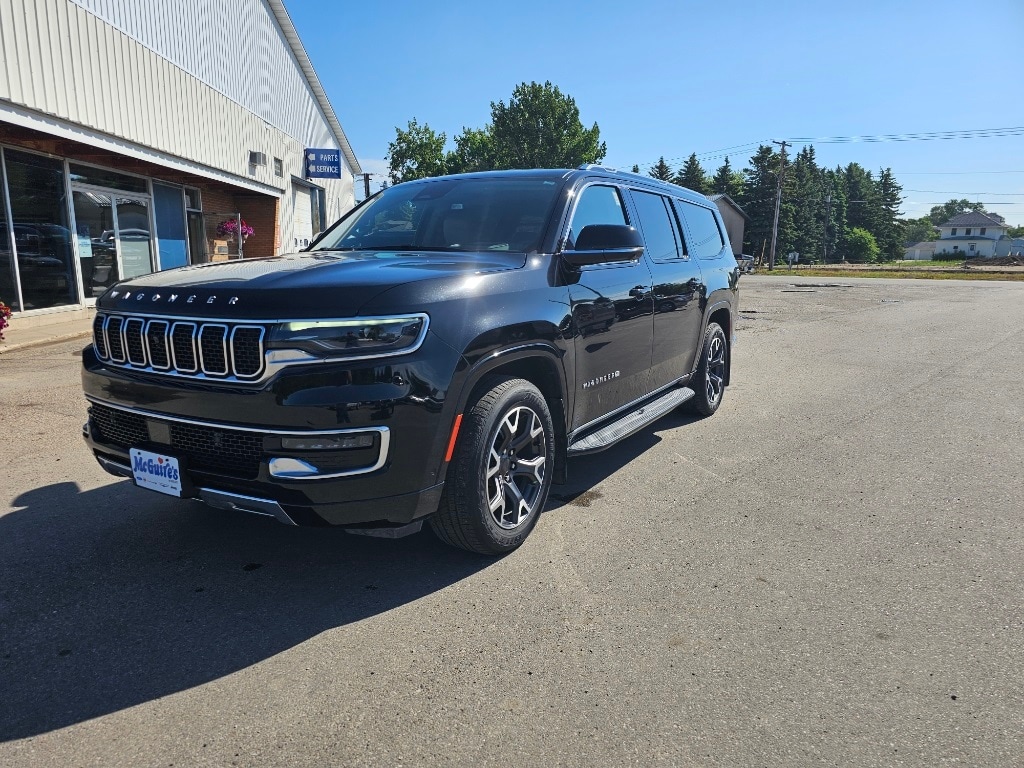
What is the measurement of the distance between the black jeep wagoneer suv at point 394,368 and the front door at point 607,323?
2cm

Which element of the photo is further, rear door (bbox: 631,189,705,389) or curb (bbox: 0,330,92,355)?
curb (bbox: 0,330,92,355)

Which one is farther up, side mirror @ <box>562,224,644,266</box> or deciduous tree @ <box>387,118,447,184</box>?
deciduous tree @ <box>387,118,447,184</box>

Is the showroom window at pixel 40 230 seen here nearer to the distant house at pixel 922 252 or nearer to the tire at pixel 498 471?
the tire at pixel 498 471

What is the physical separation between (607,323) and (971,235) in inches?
6174

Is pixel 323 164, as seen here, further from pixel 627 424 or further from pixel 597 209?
pixel 627 424

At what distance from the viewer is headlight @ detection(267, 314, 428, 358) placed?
2.79 metres

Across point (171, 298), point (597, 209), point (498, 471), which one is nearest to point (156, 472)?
point (171, 298)

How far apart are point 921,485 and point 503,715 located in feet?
11.9

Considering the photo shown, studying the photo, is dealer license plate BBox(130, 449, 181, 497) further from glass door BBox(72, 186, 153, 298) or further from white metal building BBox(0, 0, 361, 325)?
glass door BBox(72, 186, 153, 298)

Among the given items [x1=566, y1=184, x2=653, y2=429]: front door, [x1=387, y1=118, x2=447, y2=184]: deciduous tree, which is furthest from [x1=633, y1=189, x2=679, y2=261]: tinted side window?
[x1=387, y1=118, x2=447, y2=184]: deciduous tree

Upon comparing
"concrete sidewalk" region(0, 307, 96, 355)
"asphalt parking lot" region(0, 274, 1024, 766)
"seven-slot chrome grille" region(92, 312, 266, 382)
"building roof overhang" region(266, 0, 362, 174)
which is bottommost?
"asphalt parking lot" region(0, 274, 1024, 766)

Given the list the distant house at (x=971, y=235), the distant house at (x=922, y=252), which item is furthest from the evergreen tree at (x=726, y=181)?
the distant house at (x=922, y=252)

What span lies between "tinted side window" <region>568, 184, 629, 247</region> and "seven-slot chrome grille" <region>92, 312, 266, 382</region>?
1929 millimetres

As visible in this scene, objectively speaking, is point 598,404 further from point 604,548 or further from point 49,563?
point 49,563
